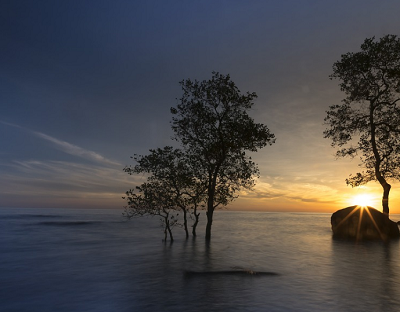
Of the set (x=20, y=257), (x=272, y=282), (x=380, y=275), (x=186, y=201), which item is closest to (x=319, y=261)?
(x=380, y=275)

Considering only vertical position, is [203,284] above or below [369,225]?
below

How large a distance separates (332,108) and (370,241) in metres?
16.8

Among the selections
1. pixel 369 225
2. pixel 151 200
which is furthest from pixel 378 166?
pixel 151 200

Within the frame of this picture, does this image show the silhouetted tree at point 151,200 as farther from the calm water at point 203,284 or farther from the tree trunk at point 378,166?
the tree trunk at point 378,166

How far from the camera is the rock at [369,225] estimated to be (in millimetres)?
37906

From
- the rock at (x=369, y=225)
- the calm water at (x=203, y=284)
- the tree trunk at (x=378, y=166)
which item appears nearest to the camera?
the calm water at (x=203, y=284)

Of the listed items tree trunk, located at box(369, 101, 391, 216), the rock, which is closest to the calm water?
tree trunk, located at box(369, 101, 391, 216)

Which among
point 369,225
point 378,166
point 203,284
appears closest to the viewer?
point 203,284

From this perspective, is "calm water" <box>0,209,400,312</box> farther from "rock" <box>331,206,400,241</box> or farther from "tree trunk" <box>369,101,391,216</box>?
"rock" <box>331,206,400,241</box>

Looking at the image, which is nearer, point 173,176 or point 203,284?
point 203,284

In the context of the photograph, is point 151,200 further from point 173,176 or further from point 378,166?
point 378,166

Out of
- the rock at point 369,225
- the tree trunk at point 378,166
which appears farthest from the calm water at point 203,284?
the rock at point 369,225

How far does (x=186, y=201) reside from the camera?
1531 inches

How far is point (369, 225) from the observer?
38562 mm
